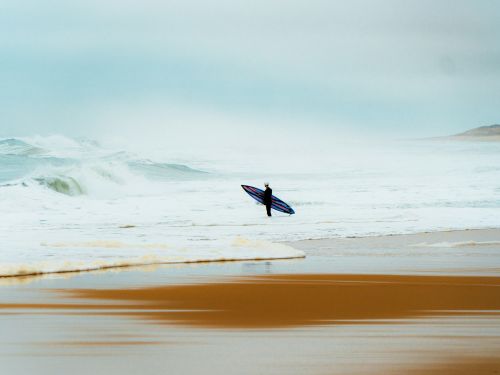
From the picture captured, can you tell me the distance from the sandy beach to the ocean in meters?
1.69

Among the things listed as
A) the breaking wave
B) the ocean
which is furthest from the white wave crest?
the breaking wave

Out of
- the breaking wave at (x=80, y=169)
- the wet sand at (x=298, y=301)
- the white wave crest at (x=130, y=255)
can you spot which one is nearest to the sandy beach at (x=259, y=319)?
the wet sand at (x=298, y=301)

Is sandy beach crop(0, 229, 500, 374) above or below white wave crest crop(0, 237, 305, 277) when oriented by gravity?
below

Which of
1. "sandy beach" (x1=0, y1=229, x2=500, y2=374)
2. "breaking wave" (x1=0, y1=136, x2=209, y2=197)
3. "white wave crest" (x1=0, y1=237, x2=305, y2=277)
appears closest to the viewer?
"sandy beach" (x1=0, y1=229, x2=500, y2=374)

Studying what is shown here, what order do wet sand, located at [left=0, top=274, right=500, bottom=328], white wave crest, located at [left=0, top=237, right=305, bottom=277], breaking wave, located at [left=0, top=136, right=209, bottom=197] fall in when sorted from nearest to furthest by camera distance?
wet sand, located at [left=0, top=274, right=500, bottom=328], white wave crest, located at [left=0, top=237, right=305, bottom=277], breaking wave, located at [left=0, top=136, right=209, bottom=197]

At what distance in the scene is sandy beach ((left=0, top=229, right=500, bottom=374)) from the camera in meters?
4.95

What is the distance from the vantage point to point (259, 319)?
6.51m

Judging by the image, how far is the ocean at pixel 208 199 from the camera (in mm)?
12898

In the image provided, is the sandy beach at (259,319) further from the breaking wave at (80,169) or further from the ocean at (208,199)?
the breaking wave at (80,169)

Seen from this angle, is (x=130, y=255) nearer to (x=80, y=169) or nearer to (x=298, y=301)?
(x=298, y=301)

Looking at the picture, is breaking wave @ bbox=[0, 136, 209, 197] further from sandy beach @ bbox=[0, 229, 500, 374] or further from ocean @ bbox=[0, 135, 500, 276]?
sandy beach @ bbox=[0, 229, 500, 374]

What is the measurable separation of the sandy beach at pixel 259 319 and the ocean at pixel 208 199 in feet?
5.55

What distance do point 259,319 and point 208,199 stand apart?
29444mm

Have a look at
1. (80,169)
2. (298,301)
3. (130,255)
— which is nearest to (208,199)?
(80,169)
